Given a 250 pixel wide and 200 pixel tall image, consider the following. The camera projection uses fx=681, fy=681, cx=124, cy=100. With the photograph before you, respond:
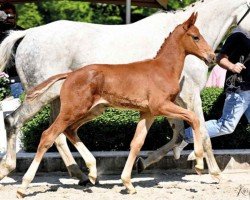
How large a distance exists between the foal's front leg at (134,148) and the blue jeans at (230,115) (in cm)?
100

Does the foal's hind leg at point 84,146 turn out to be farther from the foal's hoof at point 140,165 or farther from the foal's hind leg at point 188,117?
the foal's hoof at point 140,165

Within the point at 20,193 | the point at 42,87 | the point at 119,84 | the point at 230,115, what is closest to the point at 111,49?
the point at 119,84

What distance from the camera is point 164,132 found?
8789 millimetres

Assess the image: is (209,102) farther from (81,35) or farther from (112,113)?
(81,35)

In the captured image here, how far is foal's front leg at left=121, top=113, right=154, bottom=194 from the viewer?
6.83m

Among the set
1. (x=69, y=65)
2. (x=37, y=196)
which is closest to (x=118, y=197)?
(x=37, y=196)

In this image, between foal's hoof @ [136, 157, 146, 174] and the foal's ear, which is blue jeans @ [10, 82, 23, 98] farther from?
the foal's ear

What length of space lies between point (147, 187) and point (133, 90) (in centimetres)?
115

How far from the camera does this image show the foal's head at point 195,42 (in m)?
6.82

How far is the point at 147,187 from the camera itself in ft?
23.9

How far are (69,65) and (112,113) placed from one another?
4.34 feet

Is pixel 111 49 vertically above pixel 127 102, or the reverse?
pixel 111 49

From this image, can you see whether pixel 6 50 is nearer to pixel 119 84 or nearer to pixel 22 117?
pixel 22 117

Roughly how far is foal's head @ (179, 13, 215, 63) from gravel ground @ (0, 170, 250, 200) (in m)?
1.36
